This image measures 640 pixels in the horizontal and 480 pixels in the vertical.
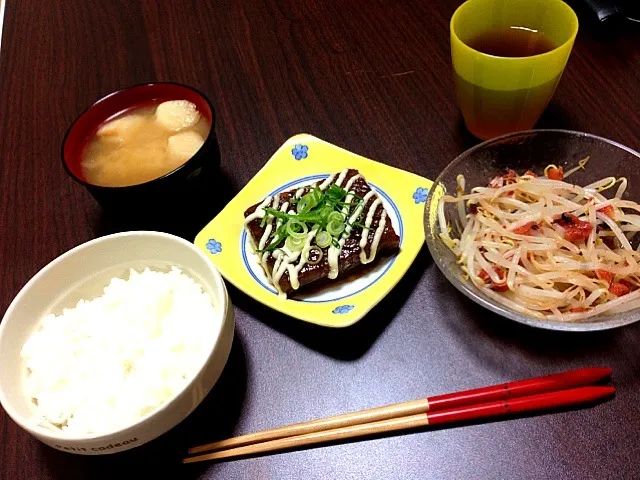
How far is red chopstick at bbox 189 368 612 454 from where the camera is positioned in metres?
1.00

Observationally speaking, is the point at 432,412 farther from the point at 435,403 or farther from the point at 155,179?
the point at 155,179

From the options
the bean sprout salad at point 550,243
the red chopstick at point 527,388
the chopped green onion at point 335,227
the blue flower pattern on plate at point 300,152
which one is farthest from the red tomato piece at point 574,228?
the blue flower pattern on plate at point 300,152

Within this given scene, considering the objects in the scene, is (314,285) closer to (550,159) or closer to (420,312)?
(420,312)

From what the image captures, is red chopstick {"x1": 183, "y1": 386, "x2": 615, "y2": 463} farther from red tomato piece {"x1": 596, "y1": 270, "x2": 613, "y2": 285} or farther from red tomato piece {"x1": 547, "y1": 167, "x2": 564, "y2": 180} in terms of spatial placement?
red tomato piece {"x1": 547, "y1": 167, "x2": 564, "y2": 180}

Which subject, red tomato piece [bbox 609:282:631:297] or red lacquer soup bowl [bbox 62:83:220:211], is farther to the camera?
Result: red lacquer soup bowl [bbox 62:83:220:211]

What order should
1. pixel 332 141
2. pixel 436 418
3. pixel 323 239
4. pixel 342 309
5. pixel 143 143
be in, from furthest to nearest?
1. pixel 332 141
2. pixel 143 143
3. pixel 323 239
4. pixel 342 309
5. pixel 436 418

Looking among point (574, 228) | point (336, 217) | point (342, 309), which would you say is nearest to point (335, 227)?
point (336, 217)

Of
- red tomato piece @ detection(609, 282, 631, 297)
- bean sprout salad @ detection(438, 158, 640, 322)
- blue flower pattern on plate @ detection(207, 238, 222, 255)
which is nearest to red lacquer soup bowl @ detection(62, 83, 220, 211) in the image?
A: blue flower pattern on plate @ detection(207, 238, 222, 255)

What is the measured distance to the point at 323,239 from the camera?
1250 mm

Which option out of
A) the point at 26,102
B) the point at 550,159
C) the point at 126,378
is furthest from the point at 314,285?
the point at 26,102

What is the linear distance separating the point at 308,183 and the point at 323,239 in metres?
0.25

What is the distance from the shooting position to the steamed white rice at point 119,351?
98cm

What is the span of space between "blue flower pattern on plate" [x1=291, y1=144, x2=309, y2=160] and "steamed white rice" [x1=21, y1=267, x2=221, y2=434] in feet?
1.62

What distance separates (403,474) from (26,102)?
165cm
